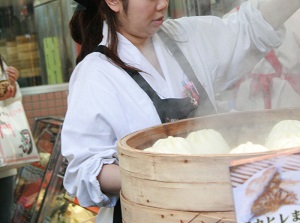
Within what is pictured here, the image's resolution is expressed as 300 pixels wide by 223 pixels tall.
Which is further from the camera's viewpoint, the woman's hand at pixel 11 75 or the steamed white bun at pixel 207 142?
the woman's hand at pixel 11 75

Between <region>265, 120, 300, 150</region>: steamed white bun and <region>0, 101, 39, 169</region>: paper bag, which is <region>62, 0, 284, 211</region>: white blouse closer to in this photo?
<region>265, 120, 300, 150</region>: steamed white bun

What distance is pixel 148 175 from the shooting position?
165cm

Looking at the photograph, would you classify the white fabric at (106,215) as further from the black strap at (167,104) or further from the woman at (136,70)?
the black strap at (167,104)

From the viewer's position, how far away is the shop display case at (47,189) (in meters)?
4.59

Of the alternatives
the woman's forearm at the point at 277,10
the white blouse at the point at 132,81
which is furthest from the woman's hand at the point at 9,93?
the woman's forearm at the point at 277,10

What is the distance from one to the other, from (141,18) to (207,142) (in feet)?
2.22

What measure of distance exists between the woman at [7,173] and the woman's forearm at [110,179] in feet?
8.03

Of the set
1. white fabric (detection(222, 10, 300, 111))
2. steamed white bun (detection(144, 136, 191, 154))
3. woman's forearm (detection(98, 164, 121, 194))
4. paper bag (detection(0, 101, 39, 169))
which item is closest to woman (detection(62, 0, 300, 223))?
woman's forearm (detection(98, 164, 121, 194))

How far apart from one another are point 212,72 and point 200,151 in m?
0.78

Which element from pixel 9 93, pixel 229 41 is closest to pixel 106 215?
pixel 229 41

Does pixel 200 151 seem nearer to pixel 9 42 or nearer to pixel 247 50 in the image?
pixel 247 50

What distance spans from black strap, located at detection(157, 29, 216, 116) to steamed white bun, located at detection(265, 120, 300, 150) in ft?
1.80

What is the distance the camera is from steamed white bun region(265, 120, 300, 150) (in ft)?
5.85

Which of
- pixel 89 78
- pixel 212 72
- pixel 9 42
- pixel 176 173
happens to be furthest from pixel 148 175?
pixel 9 42
